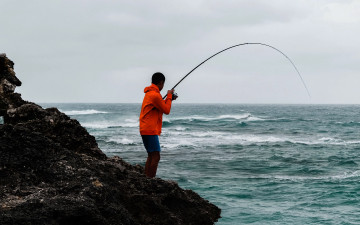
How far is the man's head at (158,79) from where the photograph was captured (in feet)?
16.1

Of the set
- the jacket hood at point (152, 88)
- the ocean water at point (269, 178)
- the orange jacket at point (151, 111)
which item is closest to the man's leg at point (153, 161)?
the orange jacket at point (151, 111)

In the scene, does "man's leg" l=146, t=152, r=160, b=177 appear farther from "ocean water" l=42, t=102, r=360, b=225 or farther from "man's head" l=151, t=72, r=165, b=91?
"ocean water" l=42, t=102, r=360, b=225

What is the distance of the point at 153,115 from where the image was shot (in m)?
4.82

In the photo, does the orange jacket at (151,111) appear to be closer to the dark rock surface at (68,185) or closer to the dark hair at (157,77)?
the dark hair at (157,77)

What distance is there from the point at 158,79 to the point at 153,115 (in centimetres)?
41

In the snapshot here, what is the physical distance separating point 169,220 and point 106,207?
0.76 metres

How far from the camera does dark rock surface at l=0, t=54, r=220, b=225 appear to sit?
3107mm

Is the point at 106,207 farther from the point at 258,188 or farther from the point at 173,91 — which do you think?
the point at 258,188

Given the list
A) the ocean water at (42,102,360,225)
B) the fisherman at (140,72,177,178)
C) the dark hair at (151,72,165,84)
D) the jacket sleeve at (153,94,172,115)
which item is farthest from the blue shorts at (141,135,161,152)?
the ocean water at (42,102,360,225)

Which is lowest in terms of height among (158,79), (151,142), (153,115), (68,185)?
(68,185)

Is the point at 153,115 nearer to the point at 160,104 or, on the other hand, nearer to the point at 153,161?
the point at 160,104

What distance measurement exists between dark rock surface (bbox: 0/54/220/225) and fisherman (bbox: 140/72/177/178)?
55cm

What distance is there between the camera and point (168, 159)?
18125mm

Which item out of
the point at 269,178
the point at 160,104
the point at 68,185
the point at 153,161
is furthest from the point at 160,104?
the point at 269,178
